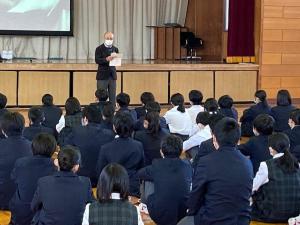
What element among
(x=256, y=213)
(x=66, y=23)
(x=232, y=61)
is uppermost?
(x=66, y=23)

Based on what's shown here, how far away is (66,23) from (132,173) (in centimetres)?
857

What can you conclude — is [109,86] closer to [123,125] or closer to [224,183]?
[123,125]

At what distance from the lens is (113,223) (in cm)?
294

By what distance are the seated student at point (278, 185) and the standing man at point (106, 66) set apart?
15.3 feet

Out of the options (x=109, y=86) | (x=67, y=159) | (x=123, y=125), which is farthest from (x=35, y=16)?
(x=67, y=159)

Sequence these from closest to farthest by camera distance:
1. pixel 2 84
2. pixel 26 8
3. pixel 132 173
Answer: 1. pixel 132 173
2. pixel 2 84
3. pixel 26 8

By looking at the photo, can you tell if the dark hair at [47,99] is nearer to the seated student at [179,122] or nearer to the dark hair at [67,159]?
the seated student at [179,122]

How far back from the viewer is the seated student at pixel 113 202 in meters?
2.90

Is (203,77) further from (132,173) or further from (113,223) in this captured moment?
(113,223)

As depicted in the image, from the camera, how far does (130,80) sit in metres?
10.4

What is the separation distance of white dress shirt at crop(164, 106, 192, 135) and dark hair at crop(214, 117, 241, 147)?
322 cm

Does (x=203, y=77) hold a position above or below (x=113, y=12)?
below

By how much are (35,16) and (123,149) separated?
8500 millimetres

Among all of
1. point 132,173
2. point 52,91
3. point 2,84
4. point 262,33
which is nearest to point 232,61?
point 262,33
